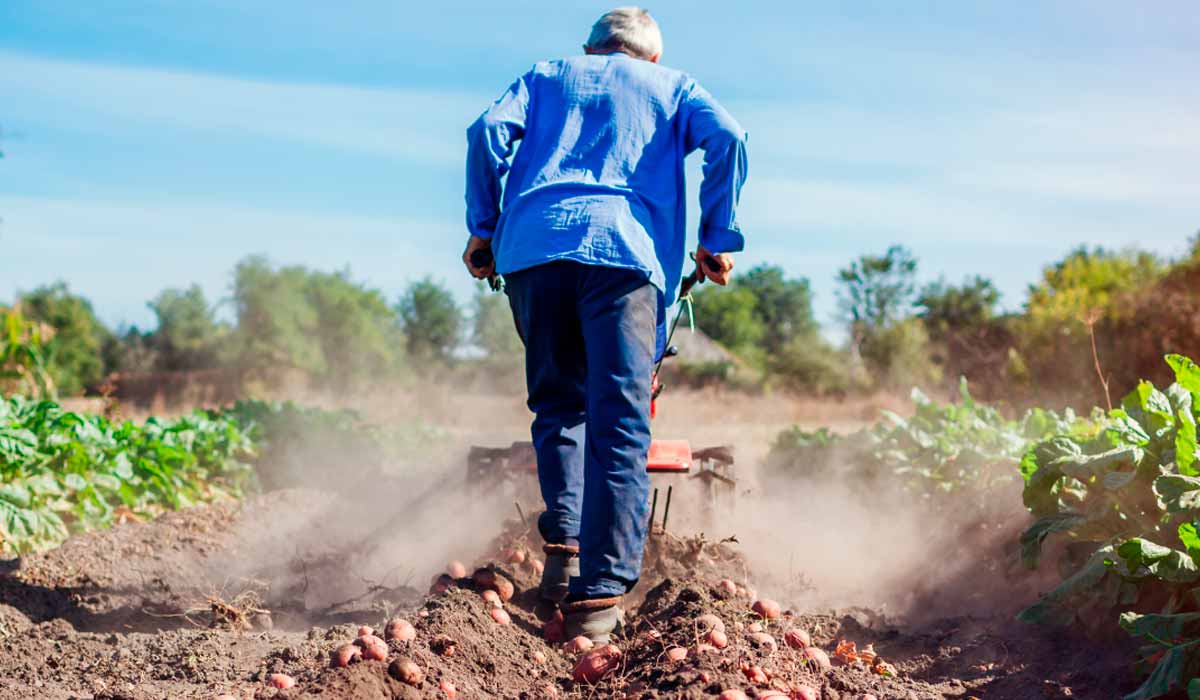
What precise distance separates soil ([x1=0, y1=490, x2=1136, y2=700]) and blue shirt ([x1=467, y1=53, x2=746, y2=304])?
1210mm

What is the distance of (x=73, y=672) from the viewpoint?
3553mm

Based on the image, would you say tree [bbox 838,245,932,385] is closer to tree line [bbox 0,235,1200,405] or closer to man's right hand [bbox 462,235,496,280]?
tree line [bbox 0,235,1200,405]

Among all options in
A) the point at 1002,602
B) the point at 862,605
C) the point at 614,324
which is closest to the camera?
the point at 614,324

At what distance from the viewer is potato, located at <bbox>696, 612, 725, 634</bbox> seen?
10.1 feet

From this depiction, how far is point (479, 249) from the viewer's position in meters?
3.98

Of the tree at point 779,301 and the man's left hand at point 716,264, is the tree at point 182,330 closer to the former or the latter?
the tree at point 779,301

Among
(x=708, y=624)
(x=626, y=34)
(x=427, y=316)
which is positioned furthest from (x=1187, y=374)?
(x=427, y=316)

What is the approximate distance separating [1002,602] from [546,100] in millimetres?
3077

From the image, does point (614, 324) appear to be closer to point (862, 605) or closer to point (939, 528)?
point (862, 605)

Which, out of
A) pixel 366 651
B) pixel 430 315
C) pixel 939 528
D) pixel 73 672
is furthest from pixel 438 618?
pixel 430 315

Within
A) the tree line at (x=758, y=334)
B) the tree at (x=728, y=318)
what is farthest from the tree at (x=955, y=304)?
the tree at (x=728, y=318)

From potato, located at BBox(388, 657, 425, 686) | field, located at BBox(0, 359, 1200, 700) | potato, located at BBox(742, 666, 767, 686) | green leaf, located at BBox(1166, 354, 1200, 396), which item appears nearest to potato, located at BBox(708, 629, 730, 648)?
field, located at BBox(0, 359, 1200, 700)

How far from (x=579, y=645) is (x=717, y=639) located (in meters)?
0.59

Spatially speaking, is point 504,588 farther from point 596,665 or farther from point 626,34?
point 626,34
